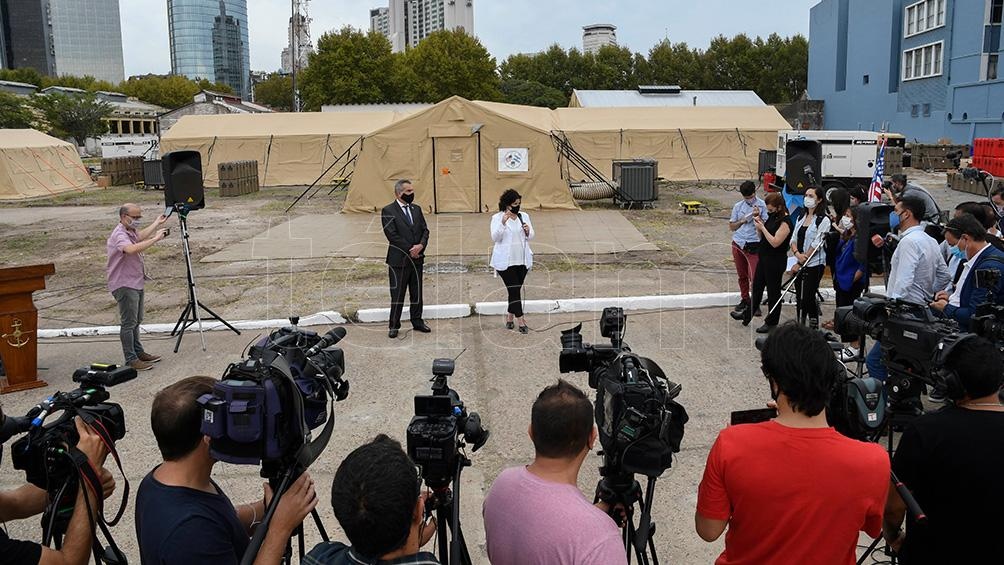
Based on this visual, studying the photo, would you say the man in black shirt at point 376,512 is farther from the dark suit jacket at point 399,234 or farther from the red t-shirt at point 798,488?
the dark suit jacket at point 399,234

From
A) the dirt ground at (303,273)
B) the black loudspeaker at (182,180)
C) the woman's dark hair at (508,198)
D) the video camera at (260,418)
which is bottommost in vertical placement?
the dirt ground at (303,273)

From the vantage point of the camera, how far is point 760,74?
232 feet

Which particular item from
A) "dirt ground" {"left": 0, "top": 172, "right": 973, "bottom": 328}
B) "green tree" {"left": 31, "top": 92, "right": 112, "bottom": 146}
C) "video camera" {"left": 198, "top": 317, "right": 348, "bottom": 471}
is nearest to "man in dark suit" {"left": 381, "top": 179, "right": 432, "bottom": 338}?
"dirt ground" {"left": 0, "top": 172, "right": 973, "bottom": 328}

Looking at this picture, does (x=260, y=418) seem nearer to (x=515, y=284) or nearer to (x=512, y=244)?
(x=512, y=244)

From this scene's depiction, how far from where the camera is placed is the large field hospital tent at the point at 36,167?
92.8 ft

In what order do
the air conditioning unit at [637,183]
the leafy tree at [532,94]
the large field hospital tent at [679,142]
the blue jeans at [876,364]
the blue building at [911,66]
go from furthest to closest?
the leafy tree at [532,94] < the blue building at [911,66] < the large field hospital tent at [679,142] < the air conditioning unit at [637,183] < the blue jeans at [876,364]

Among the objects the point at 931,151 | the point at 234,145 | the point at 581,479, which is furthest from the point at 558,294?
the point at 931,151

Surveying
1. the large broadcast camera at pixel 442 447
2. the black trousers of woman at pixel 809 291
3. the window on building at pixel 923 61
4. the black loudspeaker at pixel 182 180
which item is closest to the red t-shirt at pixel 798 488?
the large broadcast camera at pixel 442 447

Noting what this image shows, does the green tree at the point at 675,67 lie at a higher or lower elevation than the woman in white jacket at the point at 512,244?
higher

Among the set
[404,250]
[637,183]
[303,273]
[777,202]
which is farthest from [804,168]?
[637,183]

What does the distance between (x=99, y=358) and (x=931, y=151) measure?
36.9m

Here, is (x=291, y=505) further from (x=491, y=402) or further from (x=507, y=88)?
(x=507, y=88)

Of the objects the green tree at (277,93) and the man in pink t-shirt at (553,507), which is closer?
the man in pink t-shirt at (553,507)

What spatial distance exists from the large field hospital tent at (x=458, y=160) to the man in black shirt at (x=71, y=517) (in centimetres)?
1781
